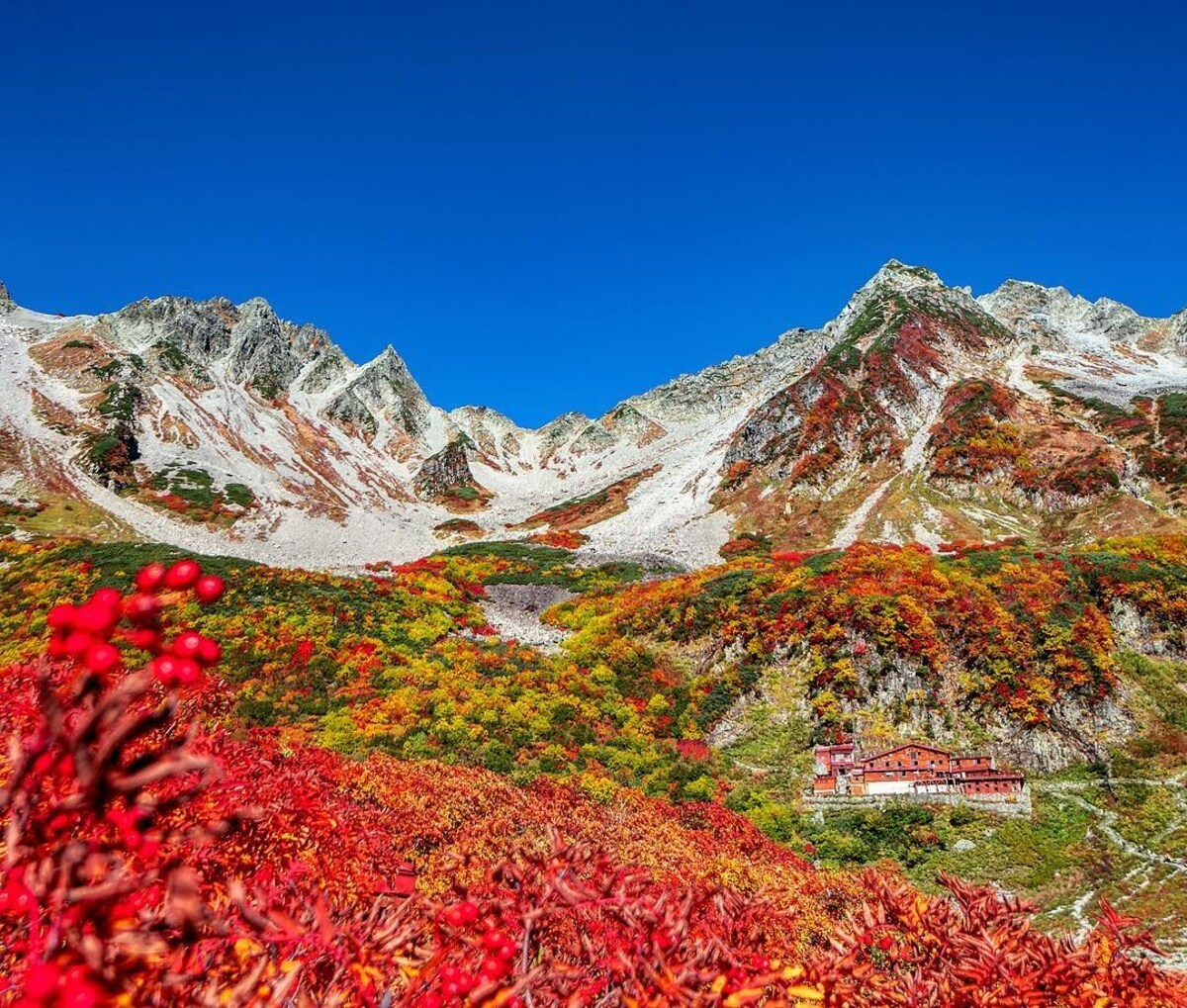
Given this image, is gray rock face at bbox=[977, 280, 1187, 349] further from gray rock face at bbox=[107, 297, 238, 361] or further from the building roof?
gray rock face at bbox=[107, 297, 238, 361]

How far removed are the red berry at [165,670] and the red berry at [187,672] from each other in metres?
0.01

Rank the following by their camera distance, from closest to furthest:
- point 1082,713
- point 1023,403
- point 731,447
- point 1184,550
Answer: point 1082,713 < point 1184,550 < point 1023,403 < point 731,447

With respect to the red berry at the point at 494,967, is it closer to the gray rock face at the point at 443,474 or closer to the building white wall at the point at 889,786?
the building white wall at the point at 889,786

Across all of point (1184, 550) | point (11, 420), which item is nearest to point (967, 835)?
point (1184, 550)

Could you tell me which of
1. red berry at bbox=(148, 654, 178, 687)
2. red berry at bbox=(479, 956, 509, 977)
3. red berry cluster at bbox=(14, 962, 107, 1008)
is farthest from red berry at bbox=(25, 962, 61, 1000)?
red berry at bbox=(479, 956, 509, 977)

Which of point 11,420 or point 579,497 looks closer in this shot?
point 11,420

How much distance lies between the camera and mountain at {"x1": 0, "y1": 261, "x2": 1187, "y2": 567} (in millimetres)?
72625

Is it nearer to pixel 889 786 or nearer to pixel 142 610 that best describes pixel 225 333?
pixel 889 786

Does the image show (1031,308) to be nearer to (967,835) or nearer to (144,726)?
(967,835)

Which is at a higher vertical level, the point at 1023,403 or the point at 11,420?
the point at 1023,403

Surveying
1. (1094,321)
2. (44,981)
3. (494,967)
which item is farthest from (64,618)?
(1094,321)

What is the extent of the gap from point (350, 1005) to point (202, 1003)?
2.82ft

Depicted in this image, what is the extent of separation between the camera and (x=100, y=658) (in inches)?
71.4

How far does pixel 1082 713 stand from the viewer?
25.6 m
